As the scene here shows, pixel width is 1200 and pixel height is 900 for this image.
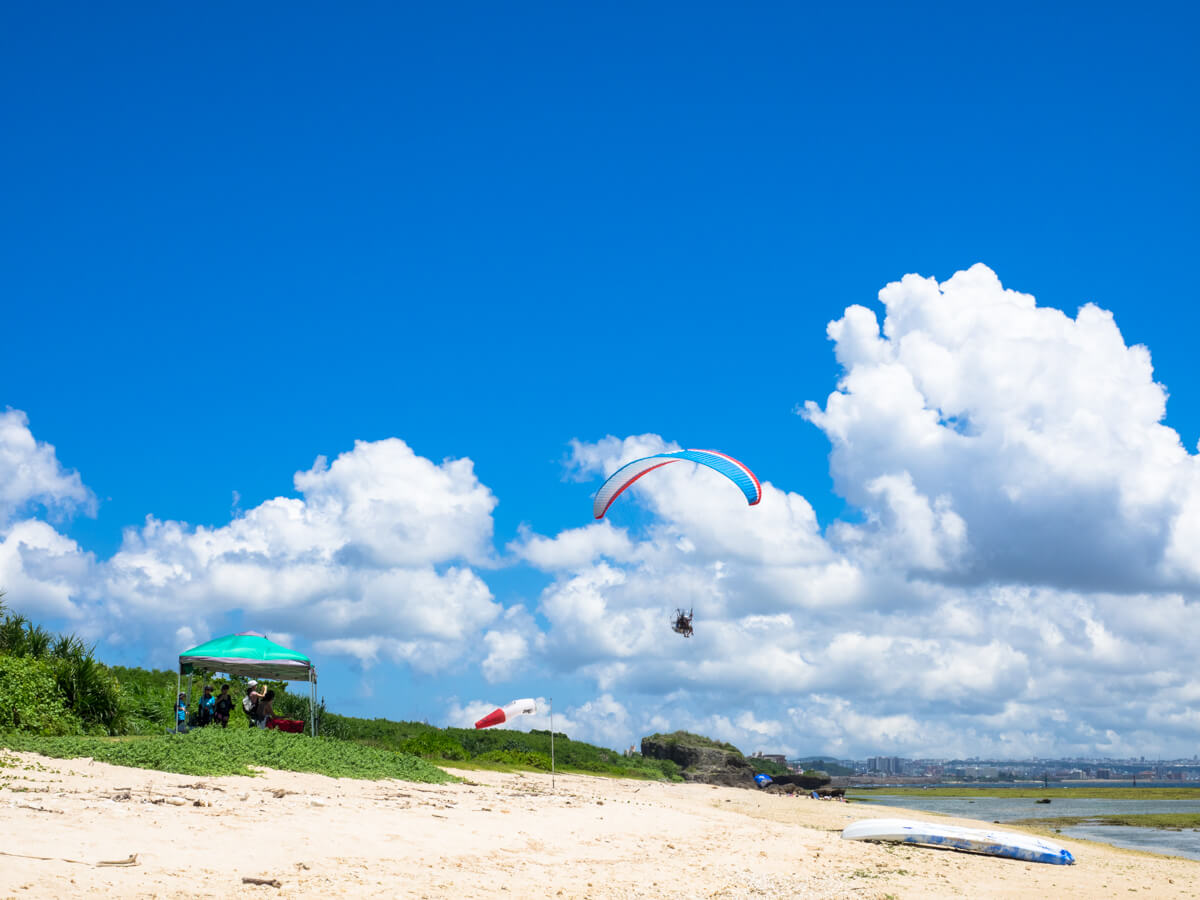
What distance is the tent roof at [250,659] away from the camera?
22703 millimetres

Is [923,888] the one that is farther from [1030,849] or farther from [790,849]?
[1030,849]

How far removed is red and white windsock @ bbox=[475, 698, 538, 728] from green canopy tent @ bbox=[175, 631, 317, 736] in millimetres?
4131

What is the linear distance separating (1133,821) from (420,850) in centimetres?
3899

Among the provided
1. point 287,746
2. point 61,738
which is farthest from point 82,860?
point 287,746

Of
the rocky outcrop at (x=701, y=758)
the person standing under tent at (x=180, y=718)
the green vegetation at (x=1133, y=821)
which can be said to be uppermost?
the person standing under tent at (x=180, y=718)

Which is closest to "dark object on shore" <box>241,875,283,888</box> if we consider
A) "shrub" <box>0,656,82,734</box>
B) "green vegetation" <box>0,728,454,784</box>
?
"green vegetation" <box>0,728,454,784</box>

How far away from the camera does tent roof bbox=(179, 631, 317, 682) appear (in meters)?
22.7

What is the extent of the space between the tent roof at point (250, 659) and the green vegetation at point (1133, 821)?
26219 millimetres

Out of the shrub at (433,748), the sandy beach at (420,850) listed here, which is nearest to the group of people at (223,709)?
the shrub at (433,748)

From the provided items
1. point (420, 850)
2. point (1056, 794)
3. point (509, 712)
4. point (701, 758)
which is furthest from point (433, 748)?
point (1056, 794)

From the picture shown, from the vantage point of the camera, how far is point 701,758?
154ft

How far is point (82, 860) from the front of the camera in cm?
832

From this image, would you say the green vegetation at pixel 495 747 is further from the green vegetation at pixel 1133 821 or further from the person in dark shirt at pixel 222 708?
the green vegetation at pixel 1133 821

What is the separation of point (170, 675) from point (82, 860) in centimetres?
2365
